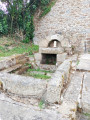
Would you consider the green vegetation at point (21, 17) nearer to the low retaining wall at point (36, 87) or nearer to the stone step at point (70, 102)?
the low retaining wall at point (36, 87)

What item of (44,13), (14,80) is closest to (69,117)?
(14,80)

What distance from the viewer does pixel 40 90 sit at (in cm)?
165

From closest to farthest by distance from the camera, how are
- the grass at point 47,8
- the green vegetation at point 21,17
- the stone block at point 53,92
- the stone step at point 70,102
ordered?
the stone step at point 70,102
the stone block at point 53,92
the green vegetation at point 21,17
the grass at point 47,8

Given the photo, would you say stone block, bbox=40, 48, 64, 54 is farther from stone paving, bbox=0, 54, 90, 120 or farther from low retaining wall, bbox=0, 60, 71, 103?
low retaining wall, bbox=0, 60, 71, 103

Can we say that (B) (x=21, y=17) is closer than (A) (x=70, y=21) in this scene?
No

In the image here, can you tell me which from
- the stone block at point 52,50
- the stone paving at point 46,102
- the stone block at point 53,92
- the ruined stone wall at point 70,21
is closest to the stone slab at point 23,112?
the stone paving at point 46,102

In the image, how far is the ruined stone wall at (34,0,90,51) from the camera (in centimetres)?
645

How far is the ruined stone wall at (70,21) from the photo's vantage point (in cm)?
645

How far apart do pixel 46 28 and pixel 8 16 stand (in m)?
2.74

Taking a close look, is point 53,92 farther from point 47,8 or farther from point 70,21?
point 47,8

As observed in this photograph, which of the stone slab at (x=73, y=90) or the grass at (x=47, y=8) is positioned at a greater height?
the grass at (x=47, y=8)

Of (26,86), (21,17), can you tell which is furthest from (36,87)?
(21,17)

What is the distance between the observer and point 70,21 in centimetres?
673

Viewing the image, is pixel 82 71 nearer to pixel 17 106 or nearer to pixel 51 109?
pixel 51 109
